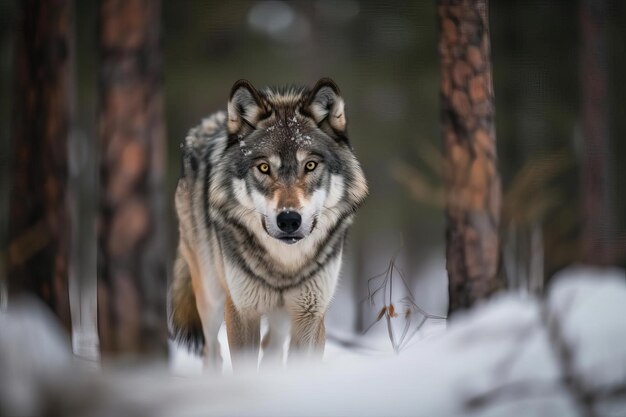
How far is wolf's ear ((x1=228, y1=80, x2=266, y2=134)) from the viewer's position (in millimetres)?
3384

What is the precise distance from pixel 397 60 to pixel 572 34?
2.44 m

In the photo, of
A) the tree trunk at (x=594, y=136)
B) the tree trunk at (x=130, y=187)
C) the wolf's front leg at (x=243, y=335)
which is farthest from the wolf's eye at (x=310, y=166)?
the tree trunk at (x=594, y=136)

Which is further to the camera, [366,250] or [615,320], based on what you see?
[366,250]

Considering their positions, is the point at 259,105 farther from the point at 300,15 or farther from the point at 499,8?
the point at 300,15

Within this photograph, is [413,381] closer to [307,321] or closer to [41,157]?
[307,321]

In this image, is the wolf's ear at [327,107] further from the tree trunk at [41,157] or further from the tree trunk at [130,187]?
the tree trunk at [41,157]

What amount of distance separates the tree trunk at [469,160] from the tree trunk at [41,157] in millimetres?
2374

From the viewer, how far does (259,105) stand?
3.52 meters

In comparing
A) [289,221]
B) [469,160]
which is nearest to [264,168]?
[289,221]

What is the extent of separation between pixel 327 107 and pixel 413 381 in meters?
1.87

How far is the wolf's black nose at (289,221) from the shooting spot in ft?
10.1

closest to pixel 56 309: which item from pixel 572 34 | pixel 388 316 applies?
pixel 388 316

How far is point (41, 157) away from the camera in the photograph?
10.5 feet

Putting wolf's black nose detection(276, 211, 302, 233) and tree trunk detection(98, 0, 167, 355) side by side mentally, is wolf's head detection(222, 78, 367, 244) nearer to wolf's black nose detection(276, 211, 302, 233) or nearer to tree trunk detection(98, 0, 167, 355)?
wolf's black nose detection(276, 211, 302, 233)
